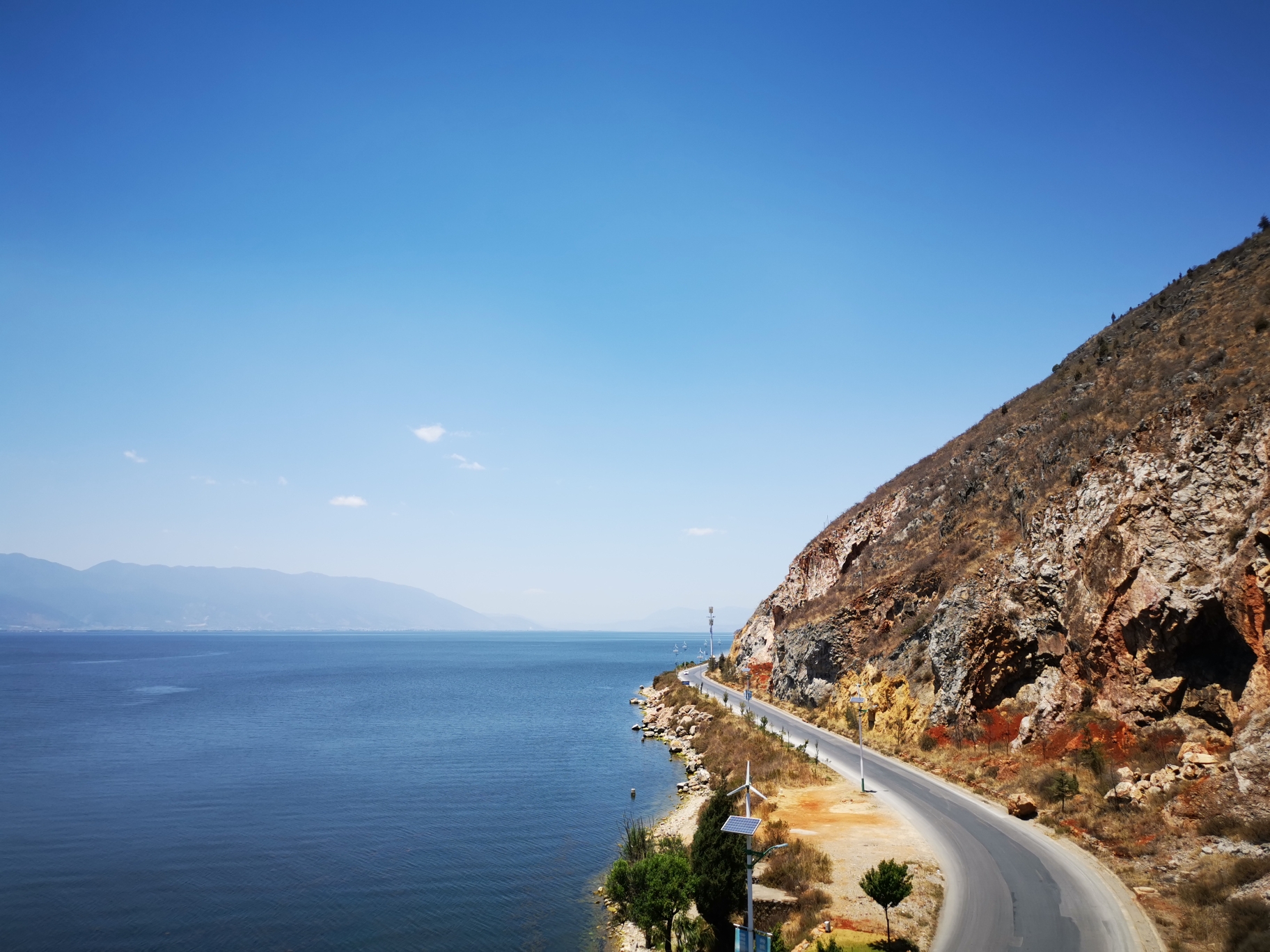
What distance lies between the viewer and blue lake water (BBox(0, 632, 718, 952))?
27.7 m

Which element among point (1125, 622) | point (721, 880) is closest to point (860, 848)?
point (721, 880)

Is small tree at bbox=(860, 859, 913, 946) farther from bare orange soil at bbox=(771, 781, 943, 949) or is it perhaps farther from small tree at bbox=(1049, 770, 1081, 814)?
small tree at bbox=(1049, 770, 1081, 814)

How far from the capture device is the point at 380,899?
29.9m

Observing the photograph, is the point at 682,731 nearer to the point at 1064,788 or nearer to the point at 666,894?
the point at 1064,788

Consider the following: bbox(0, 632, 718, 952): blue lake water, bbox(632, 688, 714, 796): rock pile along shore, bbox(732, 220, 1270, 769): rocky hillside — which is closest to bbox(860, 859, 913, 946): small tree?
bbox(0, 632, 718, 952): blue lake water

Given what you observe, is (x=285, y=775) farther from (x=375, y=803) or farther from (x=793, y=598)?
(x=793, y=598)

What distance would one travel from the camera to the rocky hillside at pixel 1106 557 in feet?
102

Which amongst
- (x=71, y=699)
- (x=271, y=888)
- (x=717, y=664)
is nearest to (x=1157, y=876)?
(x=271, y=888)

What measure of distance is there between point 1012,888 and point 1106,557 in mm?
19885

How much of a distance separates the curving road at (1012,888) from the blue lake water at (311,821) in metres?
13.0

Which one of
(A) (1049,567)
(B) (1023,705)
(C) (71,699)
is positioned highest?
(A) (1049,567)

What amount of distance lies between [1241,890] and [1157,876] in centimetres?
326

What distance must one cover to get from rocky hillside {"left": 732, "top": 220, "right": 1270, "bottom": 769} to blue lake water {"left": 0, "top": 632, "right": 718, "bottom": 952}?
62.8 ft

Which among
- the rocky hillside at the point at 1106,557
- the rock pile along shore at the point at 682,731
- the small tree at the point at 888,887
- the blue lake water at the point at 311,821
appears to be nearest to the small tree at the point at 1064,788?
the rocky hillside at the point at 1106,557
